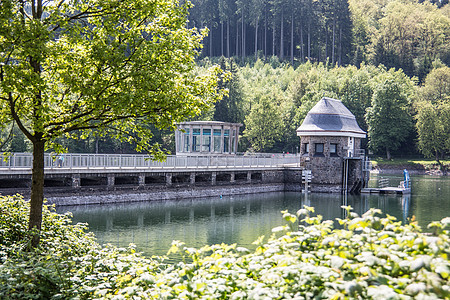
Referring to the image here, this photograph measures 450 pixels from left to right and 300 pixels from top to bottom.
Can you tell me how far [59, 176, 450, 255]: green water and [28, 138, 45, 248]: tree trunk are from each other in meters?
8.39

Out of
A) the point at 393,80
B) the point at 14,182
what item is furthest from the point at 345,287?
the point at 393,80

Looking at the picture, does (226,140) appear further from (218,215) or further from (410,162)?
(410,162)

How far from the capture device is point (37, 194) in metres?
10.4

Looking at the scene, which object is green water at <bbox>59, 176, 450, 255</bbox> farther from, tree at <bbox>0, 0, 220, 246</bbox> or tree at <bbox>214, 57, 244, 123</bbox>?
tree at <bbox>214, 57, 244, 123</bbox>

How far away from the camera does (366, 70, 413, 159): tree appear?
76000mm

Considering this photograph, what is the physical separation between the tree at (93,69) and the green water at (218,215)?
8.61 meters

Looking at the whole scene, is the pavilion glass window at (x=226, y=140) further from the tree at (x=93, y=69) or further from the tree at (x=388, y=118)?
the tree at (x=388, y=118)

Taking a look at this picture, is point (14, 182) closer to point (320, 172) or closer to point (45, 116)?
point (45, 116)

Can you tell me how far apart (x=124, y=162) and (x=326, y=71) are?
219 ft

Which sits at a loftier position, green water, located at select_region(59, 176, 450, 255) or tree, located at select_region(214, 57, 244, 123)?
tree, located at select_region(214, 57, 244, 123)

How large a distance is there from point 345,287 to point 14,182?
30.0 meters

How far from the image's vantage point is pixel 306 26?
112125 mm

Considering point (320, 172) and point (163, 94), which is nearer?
point (163, 94)

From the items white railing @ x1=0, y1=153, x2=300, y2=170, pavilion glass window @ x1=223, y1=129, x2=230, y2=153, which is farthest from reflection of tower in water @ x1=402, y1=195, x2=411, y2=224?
pavilion glass window @ x1=223, y1=129, x2=230, y2=153
